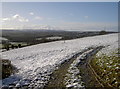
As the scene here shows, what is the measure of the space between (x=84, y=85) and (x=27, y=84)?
167 inches

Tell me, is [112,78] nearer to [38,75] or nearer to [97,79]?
[97,79]

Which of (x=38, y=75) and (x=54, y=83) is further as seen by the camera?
(x=38, y=75)

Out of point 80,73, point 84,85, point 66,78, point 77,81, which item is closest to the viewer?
point 84,85

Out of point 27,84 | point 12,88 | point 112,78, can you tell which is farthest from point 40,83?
point 112,78

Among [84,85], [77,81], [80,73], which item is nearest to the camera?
[84,85]

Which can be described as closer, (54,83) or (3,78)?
(54,83)

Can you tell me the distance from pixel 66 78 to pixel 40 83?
82.0 inches

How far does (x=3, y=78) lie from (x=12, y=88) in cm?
345

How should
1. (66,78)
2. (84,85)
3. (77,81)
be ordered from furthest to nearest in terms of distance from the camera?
(66,78), (77,81), (84,85)

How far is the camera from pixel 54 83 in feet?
40.0

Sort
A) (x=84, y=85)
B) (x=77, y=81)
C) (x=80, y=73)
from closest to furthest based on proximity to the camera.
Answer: (x=84, y=85), (x=77, y=81), (x=80, y=73)

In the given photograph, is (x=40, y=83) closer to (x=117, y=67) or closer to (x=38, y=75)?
(x=38, y=75)

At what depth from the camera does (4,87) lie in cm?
1227

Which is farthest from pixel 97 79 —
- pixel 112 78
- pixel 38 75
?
pixel 38 75
